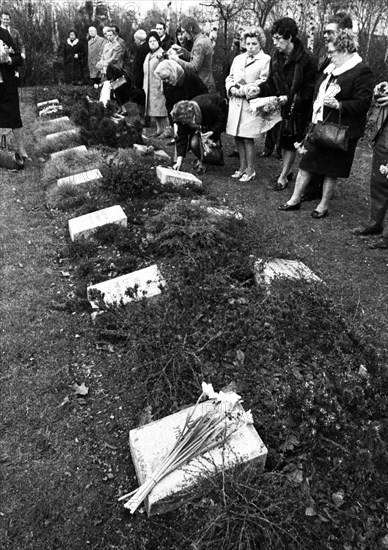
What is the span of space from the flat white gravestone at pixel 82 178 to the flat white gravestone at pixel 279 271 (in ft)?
9.19

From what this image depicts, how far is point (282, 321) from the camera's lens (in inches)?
120

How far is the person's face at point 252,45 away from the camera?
563 centimetres

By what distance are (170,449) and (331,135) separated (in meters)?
3.40

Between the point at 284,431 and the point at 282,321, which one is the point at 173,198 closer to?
the point at 282,321

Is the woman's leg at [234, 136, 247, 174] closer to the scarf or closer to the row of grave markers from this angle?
the scarf

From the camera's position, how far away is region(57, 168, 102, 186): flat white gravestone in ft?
18.8

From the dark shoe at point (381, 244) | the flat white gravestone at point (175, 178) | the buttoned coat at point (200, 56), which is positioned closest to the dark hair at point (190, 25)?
the buttoned coat at point (200, 56)

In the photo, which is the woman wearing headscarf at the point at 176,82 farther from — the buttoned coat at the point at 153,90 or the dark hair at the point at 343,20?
the dark hair at the point at 343,20

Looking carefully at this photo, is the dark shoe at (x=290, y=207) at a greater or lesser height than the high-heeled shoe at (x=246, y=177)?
lesser

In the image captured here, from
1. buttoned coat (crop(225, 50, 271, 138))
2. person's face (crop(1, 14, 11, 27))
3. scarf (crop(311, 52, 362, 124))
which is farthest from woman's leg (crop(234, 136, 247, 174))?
person's face (crop(1, 14, 11, 27))

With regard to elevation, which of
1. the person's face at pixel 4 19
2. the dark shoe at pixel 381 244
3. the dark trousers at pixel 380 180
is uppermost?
the person's face at pixel 4 19

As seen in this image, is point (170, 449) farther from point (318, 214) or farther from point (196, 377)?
point (318, 214)

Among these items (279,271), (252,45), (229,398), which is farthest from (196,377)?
(252,45)

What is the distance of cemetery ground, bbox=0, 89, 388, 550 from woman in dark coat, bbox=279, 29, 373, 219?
704 mm
